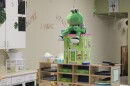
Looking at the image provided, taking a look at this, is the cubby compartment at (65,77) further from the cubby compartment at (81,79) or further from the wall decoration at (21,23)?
the wall decoration at (21,23)

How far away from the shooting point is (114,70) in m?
3.93

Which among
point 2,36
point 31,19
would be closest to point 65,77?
point 2,36

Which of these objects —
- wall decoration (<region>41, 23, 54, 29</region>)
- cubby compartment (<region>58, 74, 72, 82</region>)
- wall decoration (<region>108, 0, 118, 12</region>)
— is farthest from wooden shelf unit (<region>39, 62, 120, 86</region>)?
wall decoration (<region>108, 0, 118, 12</region>)

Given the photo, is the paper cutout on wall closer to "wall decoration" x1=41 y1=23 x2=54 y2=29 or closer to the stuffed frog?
"wall decoration" x1=41 y1=23 x2=54 y2=29

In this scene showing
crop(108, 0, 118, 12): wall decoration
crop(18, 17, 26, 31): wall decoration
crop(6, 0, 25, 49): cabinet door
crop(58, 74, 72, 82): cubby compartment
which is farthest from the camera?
crop(108, 0, 118, 12): wall decoration

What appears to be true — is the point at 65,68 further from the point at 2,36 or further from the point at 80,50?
the point at 2,36

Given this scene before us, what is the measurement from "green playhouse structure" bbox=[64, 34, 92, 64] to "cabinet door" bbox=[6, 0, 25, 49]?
1.10 metres

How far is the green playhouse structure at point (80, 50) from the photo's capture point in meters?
4.09

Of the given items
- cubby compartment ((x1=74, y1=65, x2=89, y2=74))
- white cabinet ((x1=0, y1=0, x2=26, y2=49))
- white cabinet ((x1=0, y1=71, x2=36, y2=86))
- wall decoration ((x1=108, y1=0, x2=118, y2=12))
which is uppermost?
wall decoration ((x1=108, y1=0, x2=118, y2=12))

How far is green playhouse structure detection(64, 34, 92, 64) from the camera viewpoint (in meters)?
4.09

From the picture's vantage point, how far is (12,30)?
466 cm

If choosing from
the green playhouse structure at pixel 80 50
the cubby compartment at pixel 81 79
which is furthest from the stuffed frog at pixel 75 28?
the cubby compartment at pixel 81 79

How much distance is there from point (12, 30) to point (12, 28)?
4 centimetres

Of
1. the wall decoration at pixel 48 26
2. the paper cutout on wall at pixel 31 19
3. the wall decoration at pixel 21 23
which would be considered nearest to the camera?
the wall decoration at pixel 21 23
